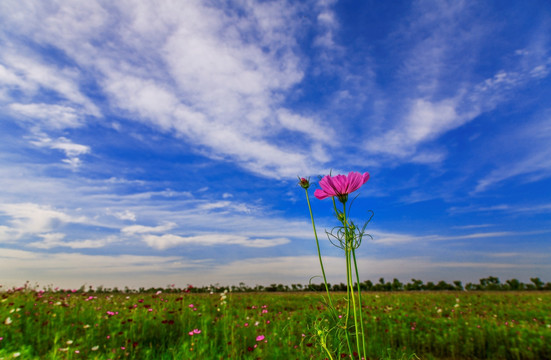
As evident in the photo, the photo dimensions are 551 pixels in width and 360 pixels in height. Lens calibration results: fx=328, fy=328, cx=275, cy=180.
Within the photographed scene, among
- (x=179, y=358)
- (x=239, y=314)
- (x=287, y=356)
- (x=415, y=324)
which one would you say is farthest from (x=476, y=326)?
(x=179, y=358)

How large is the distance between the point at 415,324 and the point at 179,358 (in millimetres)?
4366

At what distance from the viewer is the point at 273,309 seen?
8.08m

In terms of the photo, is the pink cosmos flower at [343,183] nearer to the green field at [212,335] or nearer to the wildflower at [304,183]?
the wildflower at [304,183]

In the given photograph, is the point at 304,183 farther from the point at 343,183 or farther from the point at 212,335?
the point at 212,335

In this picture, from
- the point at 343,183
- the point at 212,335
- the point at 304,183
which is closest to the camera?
the point at 343,183

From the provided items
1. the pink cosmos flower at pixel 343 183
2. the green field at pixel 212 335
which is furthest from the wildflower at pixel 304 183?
the green field at pixel 212 335

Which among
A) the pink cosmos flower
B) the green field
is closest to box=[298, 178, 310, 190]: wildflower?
the pink cosmos flower

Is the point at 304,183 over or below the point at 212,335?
over

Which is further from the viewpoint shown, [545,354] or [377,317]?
[377,317]

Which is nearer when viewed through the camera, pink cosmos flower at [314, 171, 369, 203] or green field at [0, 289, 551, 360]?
pink cosmos flower at [314, 171, 369, 203]

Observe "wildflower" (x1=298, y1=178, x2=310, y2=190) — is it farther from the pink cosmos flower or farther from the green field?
the green field

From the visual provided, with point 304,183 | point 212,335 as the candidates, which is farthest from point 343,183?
point 212,335

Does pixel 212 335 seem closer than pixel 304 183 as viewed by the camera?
No

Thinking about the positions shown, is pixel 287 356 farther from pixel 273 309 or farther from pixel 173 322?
pixel 273 309
